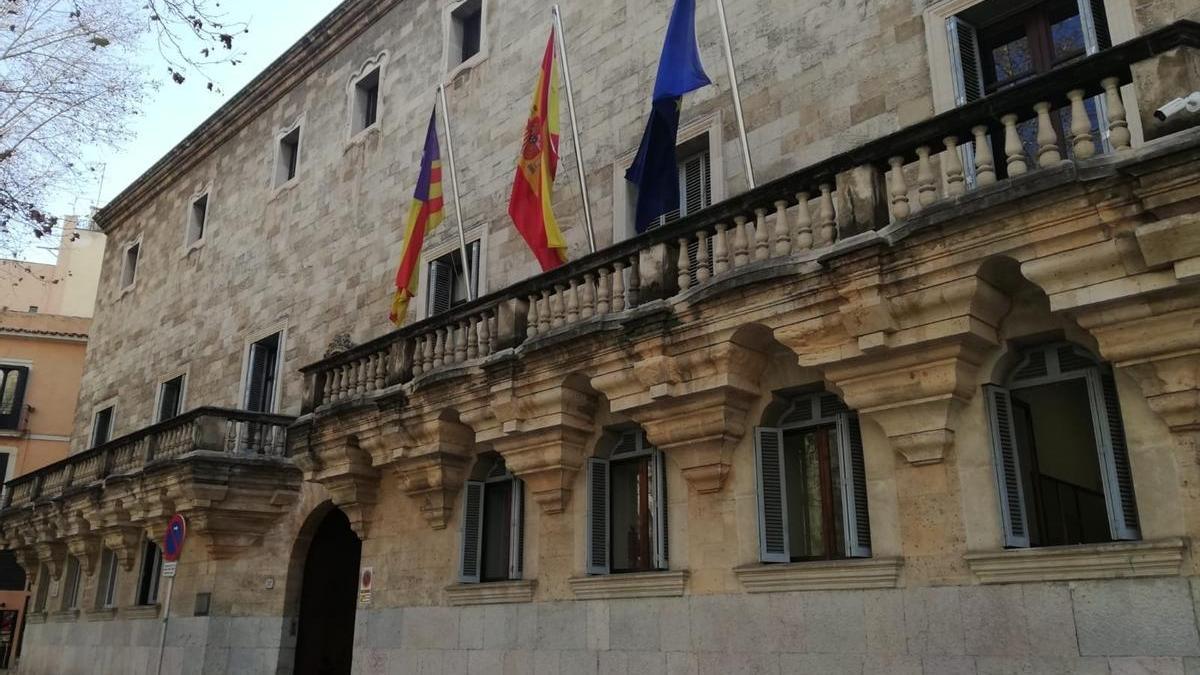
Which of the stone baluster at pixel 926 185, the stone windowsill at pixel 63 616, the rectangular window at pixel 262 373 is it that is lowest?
the stone windowsill at pixel 63 616

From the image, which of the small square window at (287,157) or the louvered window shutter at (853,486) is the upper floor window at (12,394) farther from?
the louvered window shutter at (853,486)

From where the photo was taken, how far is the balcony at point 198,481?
15.8m

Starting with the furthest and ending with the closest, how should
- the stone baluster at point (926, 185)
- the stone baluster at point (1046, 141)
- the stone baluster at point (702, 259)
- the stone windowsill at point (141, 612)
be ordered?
1. the stone windowsill at point (141, 612)
2. the stone baluster at point (702, 259)
3. the stone baluster at point (926, 185)
4. the stone baluster at point (1046, 141)

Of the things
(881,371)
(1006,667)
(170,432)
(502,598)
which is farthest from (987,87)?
(170,432)

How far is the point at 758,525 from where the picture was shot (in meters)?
8.42

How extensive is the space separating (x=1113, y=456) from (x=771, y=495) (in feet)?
9.10

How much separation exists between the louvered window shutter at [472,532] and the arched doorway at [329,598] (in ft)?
16.2

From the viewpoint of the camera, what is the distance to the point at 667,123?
988cm

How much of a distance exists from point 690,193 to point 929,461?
5.13 m

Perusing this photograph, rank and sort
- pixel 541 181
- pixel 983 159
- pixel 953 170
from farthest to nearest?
pixel 541 181
pixel 953 170
pixel 983 159

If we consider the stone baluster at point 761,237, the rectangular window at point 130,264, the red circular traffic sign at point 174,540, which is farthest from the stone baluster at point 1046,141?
the rectangular window at point 130,264

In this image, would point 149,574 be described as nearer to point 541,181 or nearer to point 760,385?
point 541,181

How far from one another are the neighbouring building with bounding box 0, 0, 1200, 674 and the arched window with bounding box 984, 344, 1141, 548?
2 cm

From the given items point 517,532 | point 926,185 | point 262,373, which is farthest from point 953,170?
point 262,373
